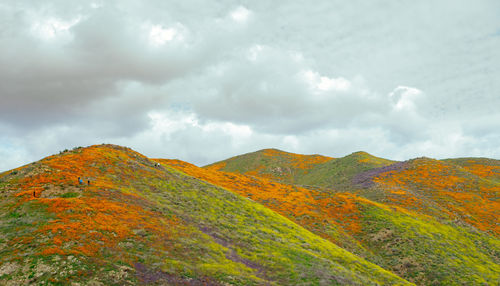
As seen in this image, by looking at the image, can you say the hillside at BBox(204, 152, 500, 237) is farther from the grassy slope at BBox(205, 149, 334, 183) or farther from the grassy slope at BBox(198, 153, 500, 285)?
the grassy slope at BBox(205, 149, 334, 183)

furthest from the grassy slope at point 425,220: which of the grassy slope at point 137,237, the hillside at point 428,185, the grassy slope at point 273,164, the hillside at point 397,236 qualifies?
the grassy slope at point 273,164

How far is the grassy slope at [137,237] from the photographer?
71.3 ft

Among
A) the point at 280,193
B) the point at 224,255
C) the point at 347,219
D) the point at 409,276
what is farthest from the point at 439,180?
the point at 224,255

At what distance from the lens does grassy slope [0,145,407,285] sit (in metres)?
21.7

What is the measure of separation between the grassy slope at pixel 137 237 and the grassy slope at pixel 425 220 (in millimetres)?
12221

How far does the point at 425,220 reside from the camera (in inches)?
2303

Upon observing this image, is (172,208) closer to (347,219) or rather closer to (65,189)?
(65,189)

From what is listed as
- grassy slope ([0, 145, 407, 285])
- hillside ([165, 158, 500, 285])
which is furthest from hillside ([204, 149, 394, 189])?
grassy slope ([0, 145, 407, 285])

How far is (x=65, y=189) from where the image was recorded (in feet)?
108

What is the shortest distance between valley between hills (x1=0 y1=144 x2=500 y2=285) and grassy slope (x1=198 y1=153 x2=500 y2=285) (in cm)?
A: 28

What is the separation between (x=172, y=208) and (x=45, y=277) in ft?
61.0

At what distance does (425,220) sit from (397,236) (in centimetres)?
1334

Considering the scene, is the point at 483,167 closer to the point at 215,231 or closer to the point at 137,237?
the point at 215,231

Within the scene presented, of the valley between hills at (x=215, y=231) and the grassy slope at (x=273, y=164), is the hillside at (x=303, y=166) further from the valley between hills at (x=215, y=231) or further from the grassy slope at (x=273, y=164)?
the valley between hills at (x=215, y=231)
